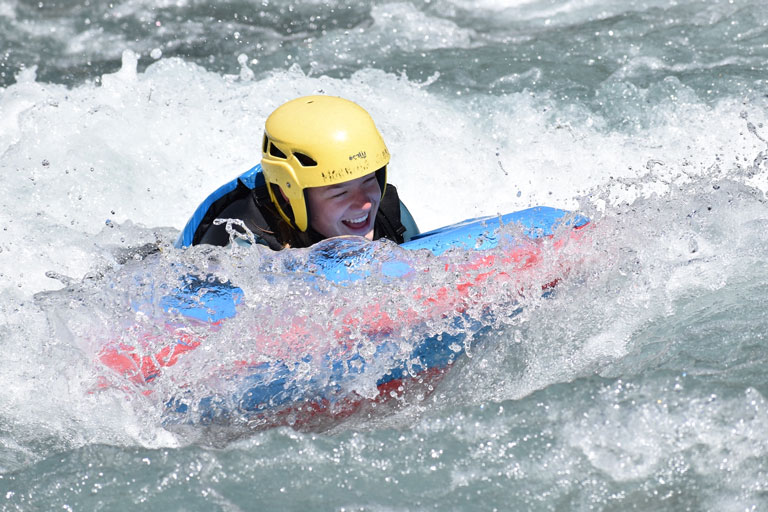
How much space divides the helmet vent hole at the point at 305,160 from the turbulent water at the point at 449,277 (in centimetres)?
46

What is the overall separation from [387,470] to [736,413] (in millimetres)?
1144

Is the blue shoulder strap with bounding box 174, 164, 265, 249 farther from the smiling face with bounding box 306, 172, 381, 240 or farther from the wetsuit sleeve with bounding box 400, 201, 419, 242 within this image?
the wetsuit sleeve with bounding box 400, 201, 419, 242

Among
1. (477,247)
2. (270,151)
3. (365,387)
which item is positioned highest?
(270,151)

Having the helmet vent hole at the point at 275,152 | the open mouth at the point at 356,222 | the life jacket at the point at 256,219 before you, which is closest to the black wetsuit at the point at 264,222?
the life jacket at the point at 256,219

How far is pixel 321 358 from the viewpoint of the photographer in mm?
3510

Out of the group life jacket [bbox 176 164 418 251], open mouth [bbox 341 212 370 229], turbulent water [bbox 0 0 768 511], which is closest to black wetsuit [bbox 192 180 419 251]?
life jacket [bbox 176 164 418 251]

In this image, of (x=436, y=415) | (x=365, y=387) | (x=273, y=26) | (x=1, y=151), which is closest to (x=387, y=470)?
(x=436, y=415)

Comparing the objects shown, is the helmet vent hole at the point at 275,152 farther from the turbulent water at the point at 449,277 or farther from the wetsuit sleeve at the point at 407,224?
the wetsuit sleeve at the point at 407,224

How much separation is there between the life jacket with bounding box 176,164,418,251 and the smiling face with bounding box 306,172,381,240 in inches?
2.9

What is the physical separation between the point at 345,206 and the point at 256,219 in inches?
15.6

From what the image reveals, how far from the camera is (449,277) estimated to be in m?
3.60

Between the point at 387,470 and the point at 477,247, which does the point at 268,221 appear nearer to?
the point at 477,247

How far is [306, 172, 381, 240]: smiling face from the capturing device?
3801 mm

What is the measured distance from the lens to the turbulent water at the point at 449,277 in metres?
3.01
